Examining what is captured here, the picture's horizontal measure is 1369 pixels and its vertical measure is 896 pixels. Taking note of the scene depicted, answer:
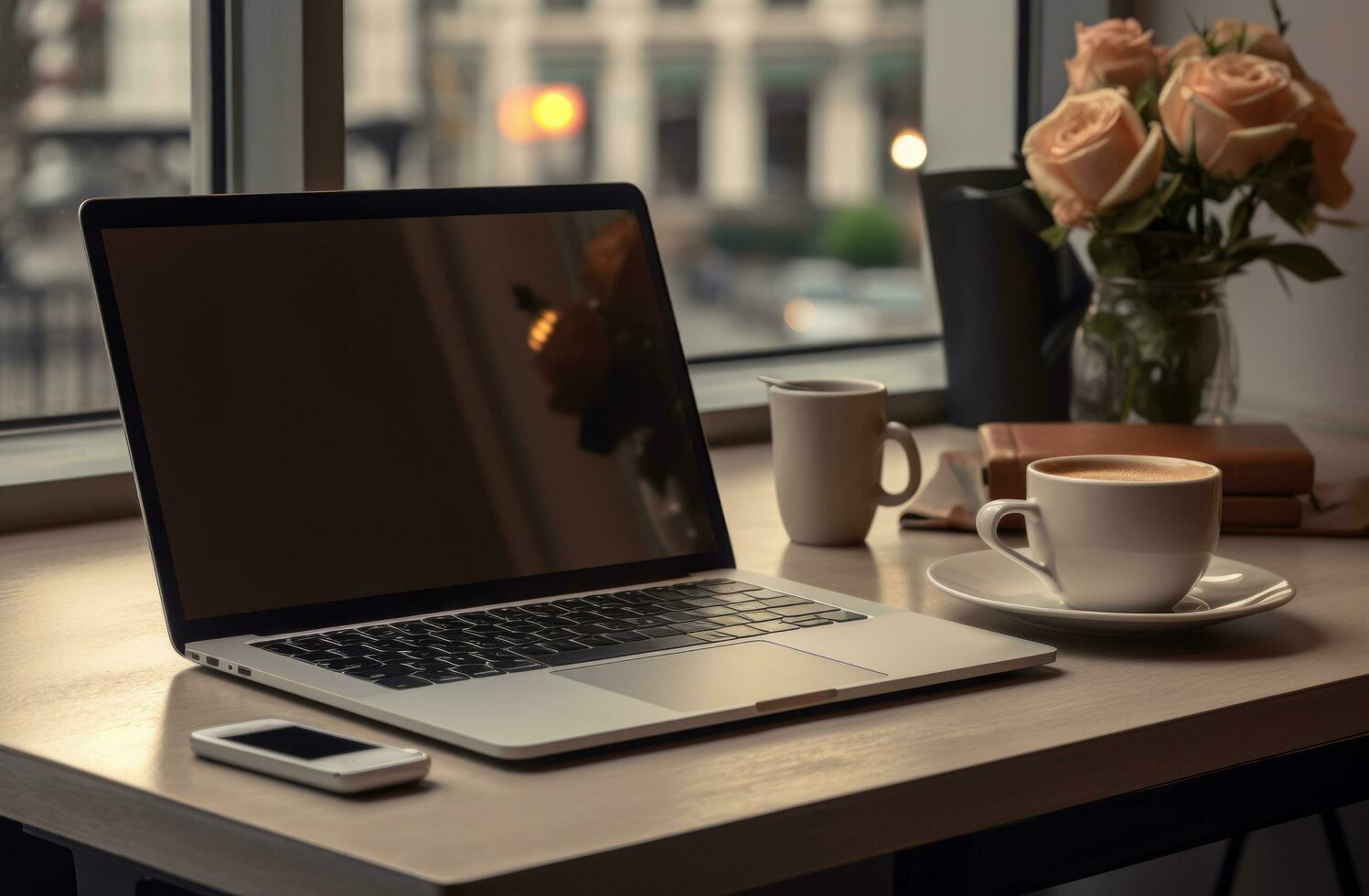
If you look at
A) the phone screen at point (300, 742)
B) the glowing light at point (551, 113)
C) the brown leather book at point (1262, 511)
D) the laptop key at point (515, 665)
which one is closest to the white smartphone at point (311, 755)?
the phone screen at point (300, 742)

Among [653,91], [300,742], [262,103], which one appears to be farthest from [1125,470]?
[653,91]

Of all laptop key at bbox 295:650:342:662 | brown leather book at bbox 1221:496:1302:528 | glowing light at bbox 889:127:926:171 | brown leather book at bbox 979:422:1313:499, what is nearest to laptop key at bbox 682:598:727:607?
laptop key at bbox 295:650:342:662

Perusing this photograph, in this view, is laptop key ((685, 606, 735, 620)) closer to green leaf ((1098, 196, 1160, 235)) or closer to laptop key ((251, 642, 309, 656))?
laptop key ((251, 642, 309, 656))

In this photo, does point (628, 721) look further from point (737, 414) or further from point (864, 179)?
point (864, 179)

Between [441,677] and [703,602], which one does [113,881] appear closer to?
[441,677]

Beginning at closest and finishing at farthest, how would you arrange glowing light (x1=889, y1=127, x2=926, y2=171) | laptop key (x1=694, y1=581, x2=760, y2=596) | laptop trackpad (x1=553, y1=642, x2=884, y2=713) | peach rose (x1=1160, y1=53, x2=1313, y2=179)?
laptop trackpad (x1=553, y1=642, x2=884, y2=713)
laptop key (x1=694, y1=581, x2=760, y2=596)
peach rose (x1=1160, y1=53, x2=1313, y2=179)
glowing light (x1=889, y1=127, x2=926, y2=171)

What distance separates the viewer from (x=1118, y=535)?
914 mm

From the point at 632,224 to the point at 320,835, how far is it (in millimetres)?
601

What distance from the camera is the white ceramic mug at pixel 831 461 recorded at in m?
1.18

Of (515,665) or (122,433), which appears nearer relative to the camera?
(515,665)

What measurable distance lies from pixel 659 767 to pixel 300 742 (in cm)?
15

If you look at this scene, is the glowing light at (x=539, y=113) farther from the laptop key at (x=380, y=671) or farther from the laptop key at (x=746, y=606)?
the laptop key at (x=380, y=671)

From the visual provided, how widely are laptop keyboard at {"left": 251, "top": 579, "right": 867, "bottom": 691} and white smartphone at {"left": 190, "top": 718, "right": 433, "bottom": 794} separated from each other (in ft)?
0.27

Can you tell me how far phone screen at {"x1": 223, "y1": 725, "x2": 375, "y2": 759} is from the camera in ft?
2.17
